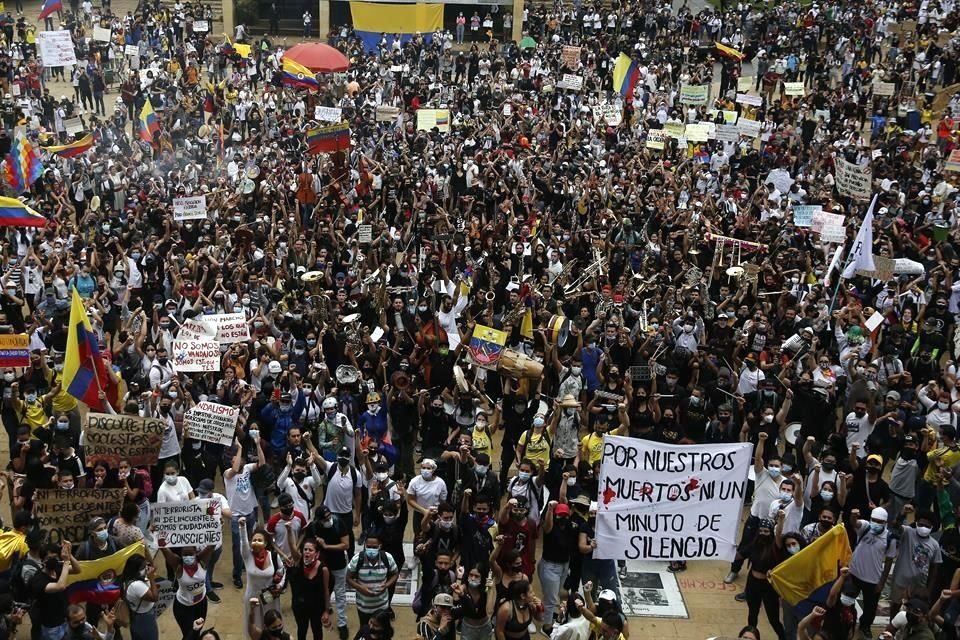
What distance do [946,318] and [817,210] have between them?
3.45 m

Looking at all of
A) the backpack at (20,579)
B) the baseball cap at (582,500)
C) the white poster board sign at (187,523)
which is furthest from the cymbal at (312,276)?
the backpack at (20,579)

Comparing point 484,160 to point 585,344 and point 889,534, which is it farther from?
point 889,534

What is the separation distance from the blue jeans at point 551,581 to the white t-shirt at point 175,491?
3171 mm

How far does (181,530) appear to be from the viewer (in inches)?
348

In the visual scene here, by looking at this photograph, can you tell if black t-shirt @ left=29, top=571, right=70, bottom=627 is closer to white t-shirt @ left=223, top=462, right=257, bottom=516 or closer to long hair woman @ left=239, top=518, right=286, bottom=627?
long hair woman @ left=239, top=518, right=286, bottom=627

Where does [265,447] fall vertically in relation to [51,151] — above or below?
below

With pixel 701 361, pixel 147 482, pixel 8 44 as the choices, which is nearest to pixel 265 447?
pixel 147 482

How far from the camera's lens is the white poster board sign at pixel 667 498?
8.91 m

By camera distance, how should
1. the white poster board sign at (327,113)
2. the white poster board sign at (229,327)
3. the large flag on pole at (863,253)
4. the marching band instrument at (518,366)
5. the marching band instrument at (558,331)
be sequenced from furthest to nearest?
the white poster board sign at (327,113) → the large flag on pole at (863,253) → the marching band instrument at (558,331) → the white poster board sign at (229,327) → the marching band instrument at (518,366)

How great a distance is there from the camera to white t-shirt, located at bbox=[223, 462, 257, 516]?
31.8 ft

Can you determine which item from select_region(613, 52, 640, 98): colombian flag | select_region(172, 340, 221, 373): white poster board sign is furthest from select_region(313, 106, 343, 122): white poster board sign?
select_region(172, 340, 221, 373): white poster board sign

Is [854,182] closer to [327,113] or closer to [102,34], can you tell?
[327,113]

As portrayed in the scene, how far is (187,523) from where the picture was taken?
8.88 m

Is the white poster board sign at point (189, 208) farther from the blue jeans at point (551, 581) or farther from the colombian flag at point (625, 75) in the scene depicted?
the colombian flag at point (625, 75)
